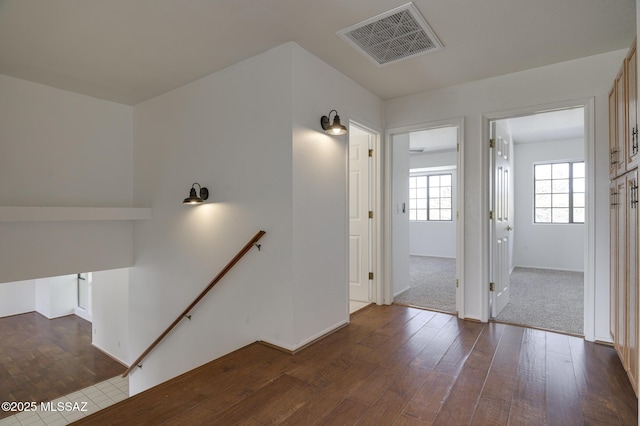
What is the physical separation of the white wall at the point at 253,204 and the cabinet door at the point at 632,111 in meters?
2.06

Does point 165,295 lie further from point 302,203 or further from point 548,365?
point 548,365

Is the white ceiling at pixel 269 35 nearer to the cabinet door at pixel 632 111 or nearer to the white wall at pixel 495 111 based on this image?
the white wall at pixel 495 111

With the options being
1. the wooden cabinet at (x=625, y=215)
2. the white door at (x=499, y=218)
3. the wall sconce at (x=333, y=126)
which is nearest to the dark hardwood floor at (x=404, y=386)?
the wooden cabinet at (x=625, y=215)

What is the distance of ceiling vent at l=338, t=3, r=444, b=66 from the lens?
7.28ft

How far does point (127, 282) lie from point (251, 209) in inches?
119

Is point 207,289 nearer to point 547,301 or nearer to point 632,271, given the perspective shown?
point 632,271

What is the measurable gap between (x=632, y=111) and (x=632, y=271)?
96cm

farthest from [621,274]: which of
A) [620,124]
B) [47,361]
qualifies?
[47,361]

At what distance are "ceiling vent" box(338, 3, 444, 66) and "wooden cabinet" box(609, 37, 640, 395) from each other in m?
1.26

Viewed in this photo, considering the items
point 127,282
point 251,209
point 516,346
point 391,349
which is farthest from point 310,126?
point 127,282

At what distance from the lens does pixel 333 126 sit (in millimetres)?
2758

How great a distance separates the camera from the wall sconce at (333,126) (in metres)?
2.75

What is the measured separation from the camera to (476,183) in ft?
Result: 10.9

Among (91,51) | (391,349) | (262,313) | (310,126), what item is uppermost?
(91,51)
